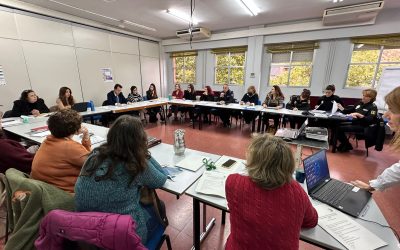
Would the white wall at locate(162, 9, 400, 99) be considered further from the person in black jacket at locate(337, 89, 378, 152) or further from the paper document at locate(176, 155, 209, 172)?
the paper document at locate(176, 155, 209, 172)

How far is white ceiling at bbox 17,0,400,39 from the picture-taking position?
4152mm

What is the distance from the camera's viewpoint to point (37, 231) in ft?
3.35

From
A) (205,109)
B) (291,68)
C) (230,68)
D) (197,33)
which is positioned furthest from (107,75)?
(291,68)

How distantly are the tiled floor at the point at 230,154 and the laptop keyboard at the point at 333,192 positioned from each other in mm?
733

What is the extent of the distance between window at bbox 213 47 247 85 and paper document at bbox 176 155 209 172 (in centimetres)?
573

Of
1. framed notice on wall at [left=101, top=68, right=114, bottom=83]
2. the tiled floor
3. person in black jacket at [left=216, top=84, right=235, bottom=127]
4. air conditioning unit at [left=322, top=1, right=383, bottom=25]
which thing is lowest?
the tiled floor

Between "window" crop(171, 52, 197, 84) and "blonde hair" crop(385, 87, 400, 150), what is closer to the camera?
"blonde hair" crop(385, 87, 400, 150)

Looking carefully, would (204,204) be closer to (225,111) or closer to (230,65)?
(225,111)

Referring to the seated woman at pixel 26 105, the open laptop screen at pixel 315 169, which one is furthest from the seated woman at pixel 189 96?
the open laptop screen at pixel 315 169

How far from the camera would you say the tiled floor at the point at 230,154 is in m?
1.78

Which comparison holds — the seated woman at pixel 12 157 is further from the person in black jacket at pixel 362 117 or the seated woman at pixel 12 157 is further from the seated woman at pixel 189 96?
the person in black jacket at pixel 362 117

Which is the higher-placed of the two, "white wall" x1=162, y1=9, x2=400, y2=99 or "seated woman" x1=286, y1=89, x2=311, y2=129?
"white wall" x1=162, y1=9, x2=400, y2=99

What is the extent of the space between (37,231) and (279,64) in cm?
673

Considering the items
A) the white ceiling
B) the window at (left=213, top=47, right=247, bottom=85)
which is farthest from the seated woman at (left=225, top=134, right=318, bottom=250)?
the window at (left=213, top=47, right=247, bottom=85)
